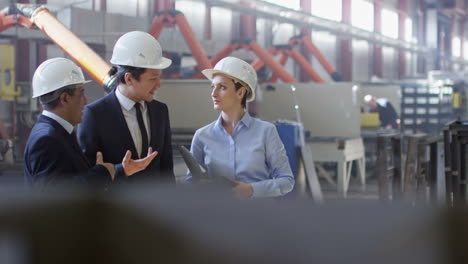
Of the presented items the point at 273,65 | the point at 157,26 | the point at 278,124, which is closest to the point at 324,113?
the point at 273,65

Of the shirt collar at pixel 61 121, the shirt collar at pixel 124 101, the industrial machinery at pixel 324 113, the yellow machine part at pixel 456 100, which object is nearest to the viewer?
the shirt collar at pixel 61 121

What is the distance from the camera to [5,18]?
5.71 m

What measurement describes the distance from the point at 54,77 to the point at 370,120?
26.6ft

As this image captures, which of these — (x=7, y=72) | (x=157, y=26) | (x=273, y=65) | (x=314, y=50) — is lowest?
(x=7, y=72)

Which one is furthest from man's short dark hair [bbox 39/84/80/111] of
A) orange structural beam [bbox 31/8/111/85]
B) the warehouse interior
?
orange structural beam [bbox 31/8/111/85]

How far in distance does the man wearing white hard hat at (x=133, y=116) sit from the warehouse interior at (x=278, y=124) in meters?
0.14

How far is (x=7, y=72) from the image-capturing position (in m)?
6.04

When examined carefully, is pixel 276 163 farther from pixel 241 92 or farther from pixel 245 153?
pixel 241 92

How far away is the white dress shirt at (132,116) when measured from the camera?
7.09 feet

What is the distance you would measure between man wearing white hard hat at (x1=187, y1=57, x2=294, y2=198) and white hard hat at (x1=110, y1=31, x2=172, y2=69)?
6.9 inches

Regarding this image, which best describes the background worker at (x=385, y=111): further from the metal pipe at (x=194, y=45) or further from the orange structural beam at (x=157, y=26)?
the orange structural beam at (x=157, y=26)

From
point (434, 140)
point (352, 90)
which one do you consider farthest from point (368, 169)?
point (434, 140)

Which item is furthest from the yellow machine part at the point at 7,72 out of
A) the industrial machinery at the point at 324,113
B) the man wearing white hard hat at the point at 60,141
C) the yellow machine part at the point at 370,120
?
the yellow machine part at the point at 370,120

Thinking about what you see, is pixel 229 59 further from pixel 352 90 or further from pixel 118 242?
pixel 352 90
